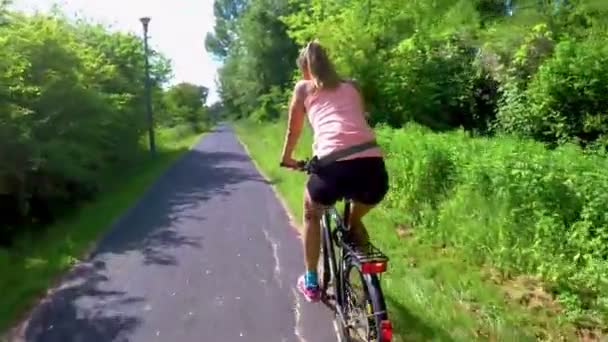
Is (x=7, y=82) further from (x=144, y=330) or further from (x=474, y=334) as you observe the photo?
(x=474, y=334)

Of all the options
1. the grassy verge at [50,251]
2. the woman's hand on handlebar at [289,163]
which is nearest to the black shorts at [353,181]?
the woman's hand on handlebar at [289,163]

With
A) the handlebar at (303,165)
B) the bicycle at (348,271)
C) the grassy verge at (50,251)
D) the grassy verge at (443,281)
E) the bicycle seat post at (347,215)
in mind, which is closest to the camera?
the bicycle at (348,271)

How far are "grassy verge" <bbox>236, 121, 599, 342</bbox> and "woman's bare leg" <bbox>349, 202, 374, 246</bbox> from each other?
0.79 m

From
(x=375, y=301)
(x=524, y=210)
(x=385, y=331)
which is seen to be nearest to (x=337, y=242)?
(x=375, y=301)

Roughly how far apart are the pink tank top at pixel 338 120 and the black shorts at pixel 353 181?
0.06m

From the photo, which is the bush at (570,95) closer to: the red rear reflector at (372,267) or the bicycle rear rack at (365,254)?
the bicycle rear rack at (365,254)

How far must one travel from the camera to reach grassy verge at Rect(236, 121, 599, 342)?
16.6 ft

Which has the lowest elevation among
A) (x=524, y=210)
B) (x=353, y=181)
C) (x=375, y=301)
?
(x=375, y=301)

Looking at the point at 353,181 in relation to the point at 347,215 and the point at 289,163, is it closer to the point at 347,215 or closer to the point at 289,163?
the point at 347,215

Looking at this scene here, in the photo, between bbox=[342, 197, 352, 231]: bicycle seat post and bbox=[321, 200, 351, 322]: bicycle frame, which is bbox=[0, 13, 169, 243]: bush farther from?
bbox=[342, 197, 352, 231]: bicycle seat post

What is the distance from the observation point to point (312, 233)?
16.2ft

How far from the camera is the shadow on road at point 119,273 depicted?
5.78 metres

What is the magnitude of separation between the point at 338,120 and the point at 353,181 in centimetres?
43

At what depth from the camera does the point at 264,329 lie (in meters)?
5.47
